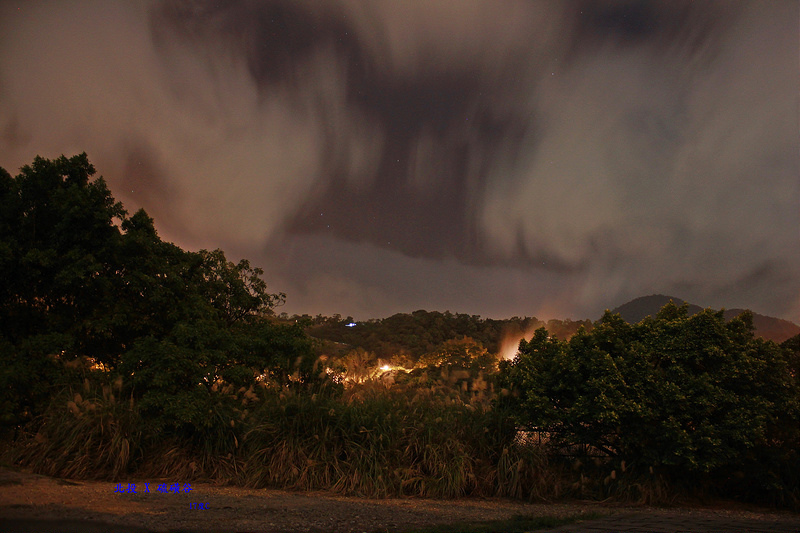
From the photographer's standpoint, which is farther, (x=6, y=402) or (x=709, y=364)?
(x=709, y=364)

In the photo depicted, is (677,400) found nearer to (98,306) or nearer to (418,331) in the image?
(98,306)

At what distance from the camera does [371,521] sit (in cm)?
726

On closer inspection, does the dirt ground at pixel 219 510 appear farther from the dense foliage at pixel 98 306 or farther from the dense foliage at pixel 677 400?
the dense foliage at pixel 98 306

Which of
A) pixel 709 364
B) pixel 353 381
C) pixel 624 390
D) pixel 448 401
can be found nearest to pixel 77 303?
pixel 353 381

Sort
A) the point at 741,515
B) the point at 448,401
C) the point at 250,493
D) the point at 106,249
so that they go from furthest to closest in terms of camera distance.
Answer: the point at 106,249 → the point at 448,401 → the point at 741,515 → the point at 250,493

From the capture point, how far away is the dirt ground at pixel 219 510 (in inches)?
242

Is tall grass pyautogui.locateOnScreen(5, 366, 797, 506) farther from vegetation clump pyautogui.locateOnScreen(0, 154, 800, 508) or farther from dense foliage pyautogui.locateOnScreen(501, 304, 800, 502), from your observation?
dense foliage pyautogui.locateOnScreen(501, 304, 800, 502)

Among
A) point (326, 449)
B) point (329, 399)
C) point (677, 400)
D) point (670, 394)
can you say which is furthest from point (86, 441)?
point (677, 400)

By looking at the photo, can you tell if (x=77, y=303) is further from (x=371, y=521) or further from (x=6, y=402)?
(x=371, y=521)

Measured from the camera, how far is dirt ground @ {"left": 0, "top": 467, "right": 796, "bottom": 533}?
616 cm

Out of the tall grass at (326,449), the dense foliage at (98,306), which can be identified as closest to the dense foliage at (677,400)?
the tall grass at (326,449)

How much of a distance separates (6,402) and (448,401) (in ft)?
29.8

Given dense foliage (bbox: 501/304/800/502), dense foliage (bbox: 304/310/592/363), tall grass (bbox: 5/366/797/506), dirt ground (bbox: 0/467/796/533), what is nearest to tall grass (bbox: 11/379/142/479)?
tall grass (bbox: 5/366/797/506)

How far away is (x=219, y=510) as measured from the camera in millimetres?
7340
